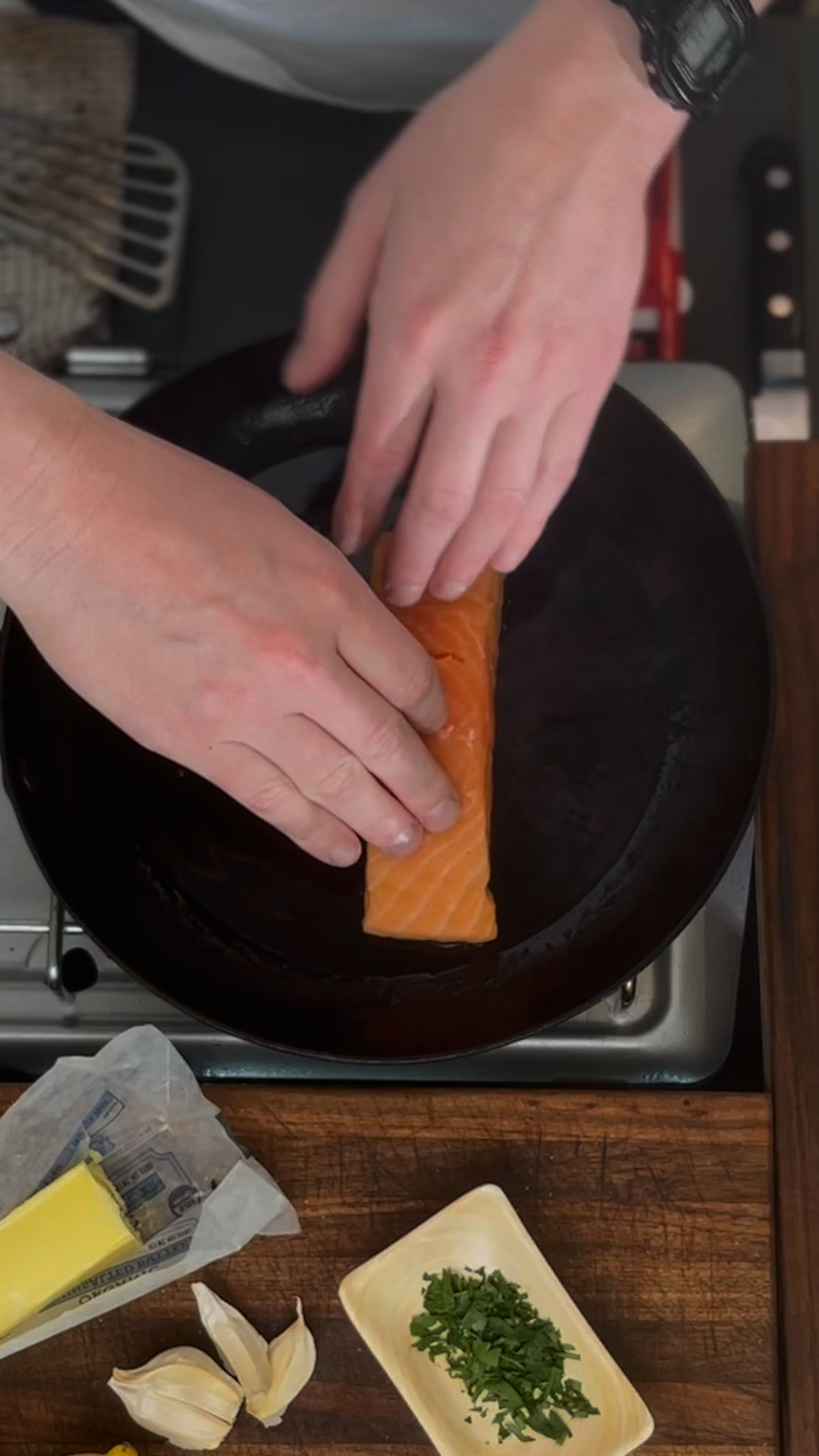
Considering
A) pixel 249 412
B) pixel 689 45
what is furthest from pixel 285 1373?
pixel 689 45

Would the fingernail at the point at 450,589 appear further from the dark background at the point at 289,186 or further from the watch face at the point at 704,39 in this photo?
the dark background at the point at 289,186

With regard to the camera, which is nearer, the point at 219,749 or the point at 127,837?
the point at 219,749

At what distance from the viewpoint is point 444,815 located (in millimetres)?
807

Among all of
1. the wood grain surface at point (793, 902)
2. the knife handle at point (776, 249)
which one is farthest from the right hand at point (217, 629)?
the knife handle at point (776, 249)

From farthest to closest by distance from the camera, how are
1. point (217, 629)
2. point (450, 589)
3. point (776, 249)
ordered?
point (776, 249) < point (450, 589) < point (217, 629)

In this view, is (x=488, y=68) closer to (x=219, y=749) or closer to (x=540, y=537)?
(x=540, y=537)

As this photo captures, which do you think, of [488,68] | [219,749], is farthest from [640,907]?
[488,68]

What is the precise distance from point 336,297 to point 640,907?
0.44 metres

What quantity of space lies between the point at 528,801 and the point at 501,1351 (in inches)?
13.7

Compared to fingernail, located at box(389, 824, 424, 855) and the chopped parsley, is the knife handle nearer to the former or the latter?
fingernail, located at box(389, 824, 424, 855)

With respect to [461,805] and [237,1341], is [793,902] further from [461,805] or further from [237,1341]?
[237,1341]

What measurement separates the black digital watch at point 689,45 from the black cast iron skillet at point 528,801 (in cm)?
20

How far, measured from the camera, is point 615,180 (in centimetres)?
72

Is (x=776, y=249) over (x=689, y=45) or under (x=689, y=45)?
under
